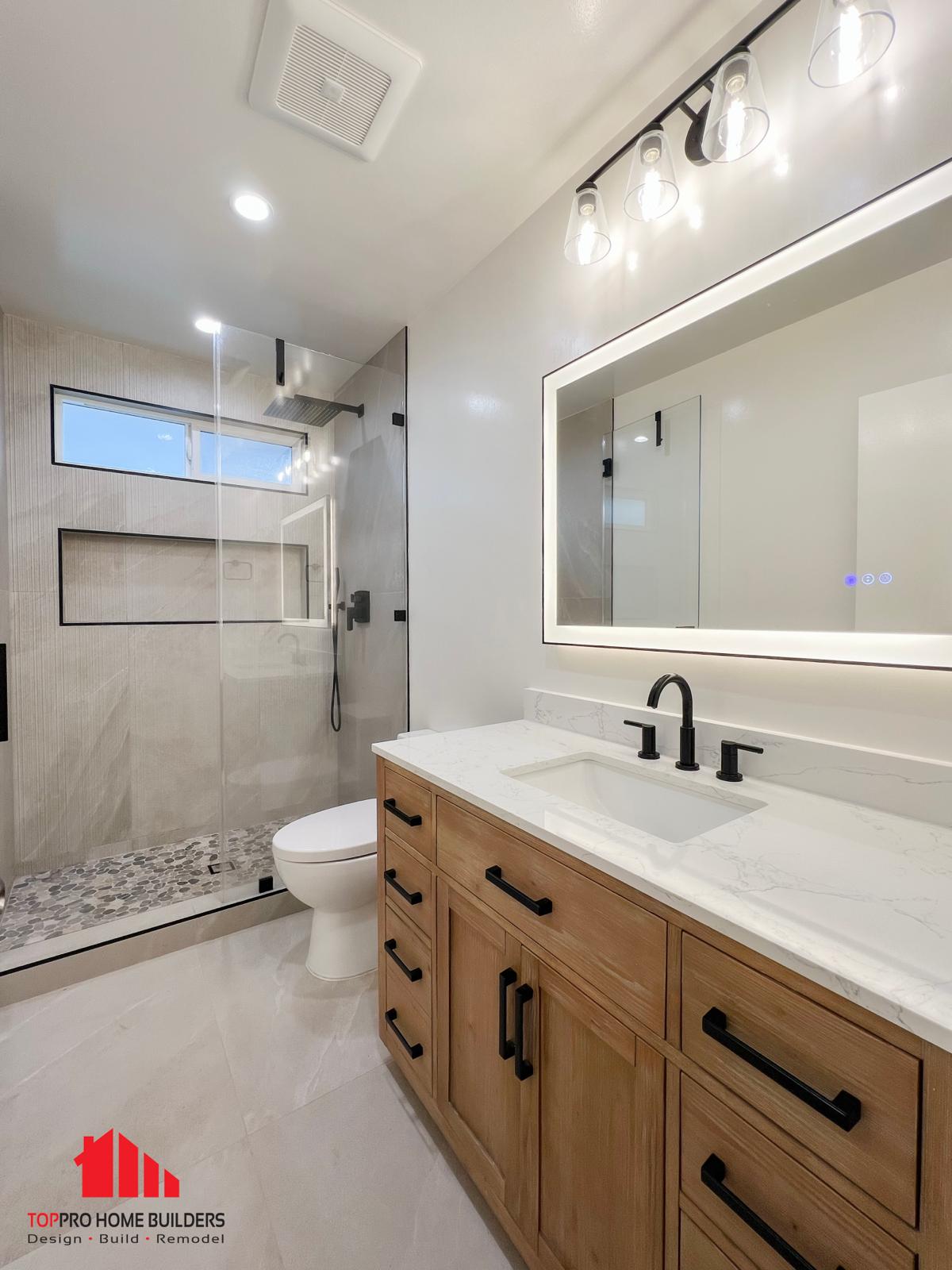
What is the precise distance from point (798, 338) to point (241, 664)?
2215 mm

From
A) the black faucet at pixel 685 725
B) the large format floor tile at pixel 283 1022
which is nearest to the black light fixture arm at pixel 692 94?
the black faucet at pixel 685 725

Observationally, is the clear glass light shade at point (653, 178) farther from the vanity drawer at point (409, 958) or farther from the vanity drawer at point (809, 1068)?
the vanity drawer at point (409, 958)

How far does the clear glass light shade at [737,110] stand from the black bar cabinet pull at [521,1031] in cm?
165

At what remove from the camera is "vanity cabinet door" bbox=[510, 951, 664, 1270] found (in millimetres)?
759

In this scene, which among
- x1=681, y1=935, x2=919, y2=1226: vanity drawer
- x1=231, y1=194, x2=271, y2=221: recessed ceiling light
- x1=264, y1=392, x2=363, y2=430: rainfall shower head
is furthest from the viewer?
x1=264, y1=392, x2=363, y2=430: rainfall shower head

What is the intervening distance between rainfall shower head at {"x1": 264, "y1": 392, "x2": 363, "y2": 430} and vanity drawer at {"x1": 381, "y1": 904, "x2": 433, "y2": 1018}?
2.06m

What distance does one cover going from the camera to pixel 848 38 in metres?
0.94

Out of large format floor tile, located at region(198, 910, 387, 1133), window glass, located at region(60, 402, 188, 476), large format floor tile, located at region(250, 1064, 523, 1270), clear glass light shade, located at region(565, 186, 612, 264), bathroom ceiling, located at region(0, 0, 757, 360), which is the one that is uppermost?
bathroom ceiling, located at region(0, 0, 757, 360)

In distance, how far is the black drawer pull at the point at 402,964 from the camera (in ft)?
4.38

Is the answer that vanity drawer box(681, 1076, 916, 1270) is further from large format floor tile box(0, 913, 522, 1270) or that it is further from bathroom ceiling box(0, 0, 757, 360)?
bathroom ceiling box(0, 0, 757, 360)

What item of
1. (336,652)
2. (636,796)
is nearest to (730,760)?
(636,796)

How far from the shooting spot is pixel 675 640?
133 cm

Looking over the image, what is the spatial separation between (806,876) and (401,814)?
2.98ft

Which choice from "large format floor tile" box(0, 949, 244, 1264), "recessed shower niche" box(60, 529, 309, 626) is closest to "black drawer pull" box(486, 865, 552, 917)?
"large format floor tile" box(0, 949, 244, 1264)
